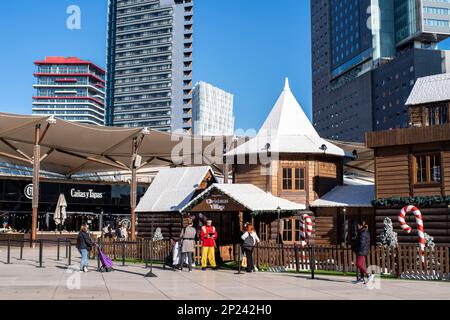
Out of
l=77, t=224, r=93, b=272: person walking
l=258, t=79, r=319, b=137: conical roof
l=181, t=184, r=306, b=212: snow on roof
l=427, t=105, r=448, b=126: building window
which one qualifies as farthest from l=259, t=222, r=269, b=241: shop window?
l=77, t=224, r=93, b=272: person walking

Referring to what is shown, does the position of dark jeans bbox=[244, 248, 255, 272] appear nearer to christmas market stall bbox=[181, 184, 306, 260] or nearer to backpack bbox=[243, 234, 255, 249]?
backpack bbox=[243, 234, 255, 249]

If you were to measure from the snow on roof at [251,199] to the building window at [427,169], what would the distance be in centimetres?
596

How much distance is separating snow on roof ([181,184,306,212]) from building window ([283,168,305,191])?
178cm

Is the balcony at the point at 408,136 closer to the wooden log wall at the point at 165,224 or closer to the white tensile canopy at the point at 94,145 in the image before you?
the wooden log wall at the point at 165,224

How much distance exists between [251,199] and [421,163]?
7560mm

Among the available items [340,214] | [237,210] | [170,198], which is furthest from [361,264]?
[170,198]

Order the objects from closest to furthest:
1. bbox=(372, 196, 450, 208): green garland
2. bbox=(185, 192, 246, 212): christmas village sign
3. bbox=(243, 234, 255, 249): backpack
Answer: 1. bbox=(243, 234, 255, 249): backpack
2. bbox=(372, 196, 450, 208): green garland
3. bbox=(185, 192, 246, 212): christmas village sign

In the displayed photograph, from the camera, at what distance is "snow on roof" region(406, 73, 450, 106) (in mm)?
25828

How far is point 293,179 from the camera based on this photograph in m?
30.9

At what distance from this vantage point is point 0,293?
1387 cm

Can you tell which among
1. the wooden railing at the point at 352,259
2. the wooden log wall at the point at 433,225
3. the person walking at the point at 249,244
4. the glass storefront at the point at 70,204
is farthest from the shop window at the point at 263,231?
the glass storefront at the point at 70,204

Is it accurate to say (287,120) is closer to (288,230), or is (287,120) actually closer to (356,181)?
(288,230)

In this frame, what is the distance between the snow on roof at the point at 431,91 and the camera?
84.7 ft
